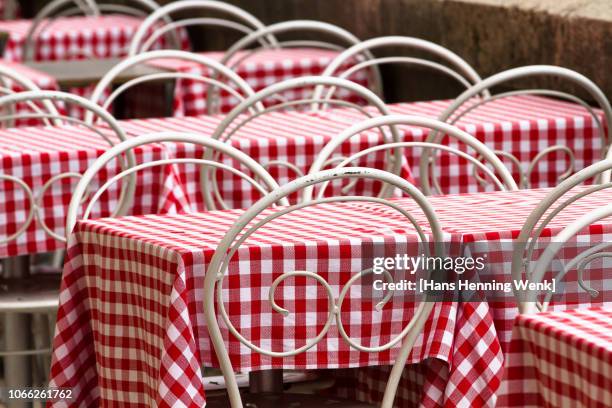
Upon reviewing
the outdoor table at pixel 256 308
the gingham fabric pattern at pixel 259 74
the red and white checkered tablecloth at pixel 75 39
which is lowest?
the outdoor table at pixel 256 308

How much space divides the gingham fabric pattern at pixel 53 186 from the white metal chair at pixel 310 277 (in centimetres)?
122

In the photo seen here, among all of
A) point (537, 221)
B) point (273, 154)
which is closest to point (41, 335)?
point (273, 154)

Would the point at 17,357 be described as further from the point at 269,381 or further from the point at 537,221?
the point at 537,221

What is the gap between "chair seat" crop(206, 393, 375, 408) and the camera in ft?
8.90

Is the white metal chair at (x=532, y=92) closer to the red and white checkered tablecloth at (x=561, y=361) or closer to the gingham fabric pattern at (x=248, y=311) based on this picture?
the gingham fabric pattern at (x=248, y=311)

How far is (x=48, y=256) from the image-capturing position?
5004 mm

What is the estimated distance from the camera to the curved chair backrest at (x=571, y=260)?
90.2 inches

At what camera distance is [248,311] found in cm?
254

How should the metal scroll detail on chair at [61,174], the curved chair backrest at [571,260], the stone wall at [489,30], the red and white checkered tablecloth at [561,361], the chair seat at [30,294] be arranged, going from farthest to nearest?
the stone wall at [489,30] → the metal scroll detail on chair at [61,174] → the chair seat at [30,294] → the curved chair backrest at [571,260] → the red and white checkered tablecloth at [561,361]

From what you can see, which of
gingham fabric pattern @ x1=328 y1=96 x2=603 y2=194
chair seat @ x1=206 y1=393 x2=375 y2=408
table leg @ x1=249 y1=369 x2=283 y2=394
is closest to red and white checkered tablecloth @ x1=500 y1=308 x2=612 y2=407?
chair seat @ x1=206 y1=393 x2=375 y2=408

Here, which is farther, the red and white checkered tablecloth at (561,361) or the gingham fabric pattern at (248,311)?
the gingham fabric pattern at (248,311)

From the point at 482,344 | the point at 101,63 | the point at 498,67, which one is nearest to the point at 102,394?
the point at 482,344

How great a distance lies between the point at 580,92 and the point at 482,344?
215 cm

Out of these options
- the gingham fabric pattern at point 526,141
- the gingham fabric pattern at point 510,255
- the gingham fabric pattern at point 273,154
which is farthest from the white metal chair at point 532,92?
the gingham fabric pattern at point 510,255
